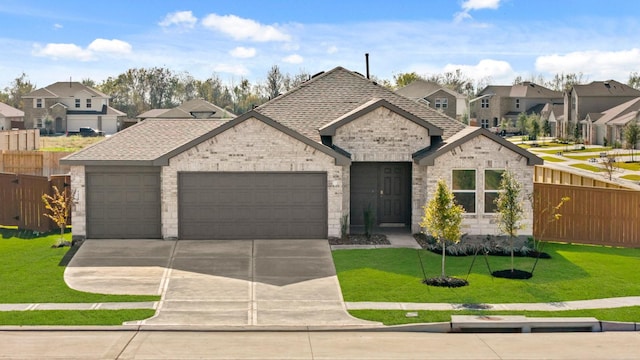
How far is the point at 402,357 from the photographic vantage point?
43.4 ft

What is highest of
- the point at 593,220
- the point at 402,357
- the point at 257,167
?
the point at 257,167

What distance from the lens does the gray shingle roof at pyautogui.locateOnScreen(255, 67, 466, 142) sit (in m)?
26.3

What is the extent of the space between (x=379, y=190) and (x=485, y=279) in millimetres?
7588

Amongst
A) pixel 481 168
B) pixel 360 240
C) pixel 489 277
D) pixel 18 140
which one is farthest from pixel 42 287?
pixel 18 140

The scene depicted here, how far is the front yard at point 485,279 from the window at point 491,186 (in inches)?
83.8

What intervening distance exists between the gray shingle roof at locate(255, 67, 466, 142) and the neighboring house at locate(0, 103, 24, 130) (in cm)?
6795

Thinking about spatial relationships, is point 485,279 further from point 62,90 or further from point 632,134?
point 62,90

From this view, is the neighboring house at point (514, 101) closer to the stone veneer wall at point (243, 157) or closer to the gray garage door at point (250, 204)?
the gray garage door at point (250, 204)

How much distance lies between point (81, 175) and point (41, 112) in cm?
7894

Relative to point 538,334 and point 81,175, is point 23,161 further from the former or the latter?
point 538,334

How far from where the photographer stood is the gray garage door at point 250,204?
2370cm

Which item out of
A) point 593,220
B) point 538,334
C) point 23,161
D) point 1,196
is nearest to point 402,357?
point 538,334

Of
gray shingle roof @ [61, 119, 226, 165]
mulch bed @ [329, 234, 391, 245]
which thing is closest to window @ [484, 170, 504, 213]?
mulch bed @ [329, 234, 391, 245]

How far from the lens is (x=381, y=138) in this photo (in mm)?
25047
